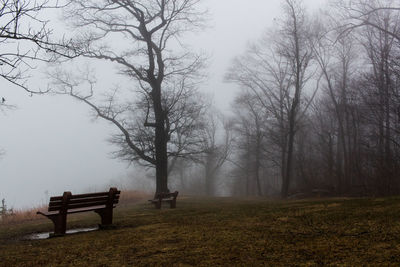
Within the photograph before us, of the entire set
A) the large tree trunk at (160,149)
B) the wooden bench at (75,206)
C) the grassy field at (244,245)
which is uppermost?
the large tree trunk at (160,149)

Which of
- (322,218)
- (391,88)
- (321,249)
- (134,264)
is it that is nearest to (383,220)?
(322,218)

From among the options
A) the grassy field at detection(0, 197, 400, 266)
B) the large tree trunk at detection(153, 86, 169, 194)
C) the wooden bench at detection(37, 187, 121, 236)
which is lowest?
the grassy field at detection(0, 197, 400, 266)

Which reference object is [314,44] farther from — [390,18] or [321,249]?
[321,249]

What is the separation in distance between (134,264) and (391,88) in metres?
16.3

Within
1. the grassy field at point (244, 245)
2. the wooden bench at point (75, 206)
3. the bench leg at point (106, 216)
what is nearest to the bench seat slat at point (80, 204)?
the wooden bench at point (75, 206)

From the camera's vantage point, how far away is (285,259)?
4207mm

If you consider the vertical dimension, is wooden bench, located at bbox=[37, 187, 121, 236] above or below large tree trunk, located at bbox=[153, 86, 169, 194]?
below

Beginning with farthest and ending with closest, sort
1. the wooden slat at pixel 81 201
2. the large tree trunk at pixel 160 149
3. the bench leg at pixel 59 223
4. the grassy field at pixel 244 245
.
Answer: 1. the large tree trunk at pixel 160 149
2. the bench leg at pixel 59 223
3. the wooden slat at pixel 81 201
4. the grassy field at pixel 244 245

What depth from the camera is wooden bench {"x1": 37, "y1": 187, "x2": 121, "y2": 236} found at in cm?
795

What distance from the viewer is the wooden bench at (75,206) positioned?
7953 millimetres

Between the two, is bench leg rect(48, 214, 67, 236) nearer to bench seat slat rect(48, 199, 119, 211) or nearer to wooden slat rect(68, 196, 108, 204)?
bench seat slat rect(48, 199, 119, 211)

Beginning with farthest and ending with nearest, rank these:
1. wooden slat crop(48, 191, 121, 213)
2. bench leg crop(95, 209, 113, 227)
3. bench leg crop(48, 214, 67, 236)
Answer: bench leg crop(95, 209, 113, 227) → bench leg crop(48, 214, 67, 236) → wooden slat crop(48, 191, 121, 213)

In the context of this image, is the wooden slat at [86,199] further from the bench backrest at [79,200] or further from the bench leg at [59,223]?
the bench leg at [59,223]

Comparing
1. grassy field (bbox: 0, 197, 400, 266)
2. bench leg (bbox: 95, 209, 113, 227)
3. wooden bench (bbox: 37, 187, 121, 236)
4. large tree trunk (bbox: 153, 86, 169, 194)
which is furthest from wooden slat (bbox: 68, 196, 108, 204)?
large tree trunk (bbox: 153, 86, 169, 194)
